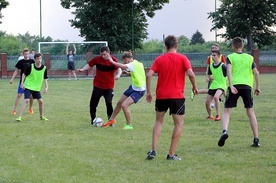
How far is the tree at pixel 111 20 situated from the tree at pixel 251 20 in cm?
918

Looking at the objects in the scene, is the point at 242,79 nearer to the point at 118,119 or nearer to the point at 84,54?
the point at 118,119

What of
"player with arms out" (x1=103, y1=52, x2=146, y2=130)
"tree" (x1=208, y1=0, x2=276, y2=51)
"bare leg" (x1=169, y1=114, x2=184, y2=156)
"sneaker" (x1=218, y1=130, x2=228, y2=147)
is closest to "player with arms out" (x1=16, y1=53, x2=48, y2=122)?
"player with arms out" (x1=103, y1=52, x2=146, y2=130)

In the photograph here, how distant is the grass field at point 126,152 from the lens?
8125mm

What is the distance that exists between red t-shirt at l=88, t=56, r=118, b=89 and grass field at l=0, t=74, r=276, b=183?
0.98 metres

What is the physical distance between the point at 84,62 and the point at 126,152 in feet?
123

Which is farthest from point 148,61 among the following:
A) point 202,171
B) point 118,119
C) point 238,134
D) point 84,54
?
point 202,171

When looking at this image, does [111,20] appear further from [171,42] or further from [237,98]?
[171,42]

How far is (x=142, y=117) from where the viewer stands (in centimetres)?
1595

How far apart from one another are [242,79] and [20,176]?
14.2ft

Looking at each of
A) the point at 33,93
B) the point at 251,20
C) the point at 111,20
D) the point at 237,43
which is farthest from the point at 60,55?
the point at 237,43

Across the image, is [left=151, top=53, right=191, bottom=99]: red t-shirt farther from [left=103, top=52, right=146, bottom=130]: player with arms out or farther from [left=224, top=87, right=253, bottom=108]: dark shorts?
[left=103, top=52, right=146, bottom=130]: player with arms out

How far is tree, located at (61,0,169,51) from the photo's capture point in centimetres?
5606

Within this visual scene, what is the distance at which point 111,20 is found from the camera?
56031 millimetres

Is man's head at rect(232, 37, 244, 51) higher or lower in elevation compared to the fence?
higher
